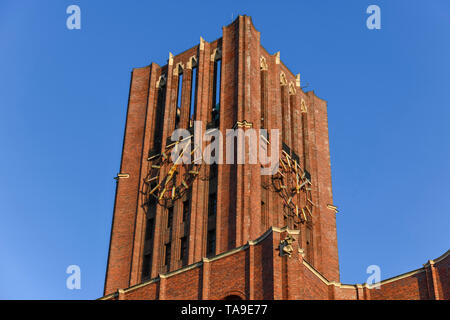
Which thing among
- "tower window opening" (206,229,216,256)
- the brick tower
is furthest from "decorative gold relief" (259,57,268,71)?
"tower window opening" (206,229,216,256)

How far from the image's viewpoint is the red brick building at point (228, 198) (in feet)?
165

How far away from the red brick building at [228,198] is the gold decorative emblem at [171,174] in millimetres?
95

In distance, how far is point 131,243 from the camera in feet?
203

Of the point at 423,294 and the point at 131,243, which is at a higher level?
the point at 131,243

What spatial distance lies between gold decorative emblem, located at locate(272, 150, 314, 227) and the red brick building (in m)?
0.10

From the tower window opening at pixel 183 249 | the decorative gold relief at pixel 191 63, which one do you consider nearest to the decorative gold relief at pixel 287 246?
the tower window opening at pixel 183 249

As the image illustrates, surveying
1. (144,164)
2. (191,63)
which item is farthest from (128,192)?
(191,63)

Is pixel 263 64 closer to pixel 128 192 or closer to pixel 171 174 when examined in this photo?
pixel 171 174

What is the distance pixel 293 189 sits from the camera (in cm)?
6353

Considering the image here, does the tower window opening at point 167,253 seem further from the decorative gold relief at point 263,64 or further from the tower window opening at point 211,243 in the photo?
the decorative gold relief at point 263,64
